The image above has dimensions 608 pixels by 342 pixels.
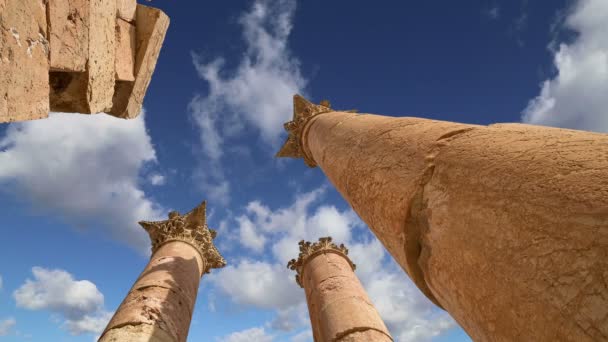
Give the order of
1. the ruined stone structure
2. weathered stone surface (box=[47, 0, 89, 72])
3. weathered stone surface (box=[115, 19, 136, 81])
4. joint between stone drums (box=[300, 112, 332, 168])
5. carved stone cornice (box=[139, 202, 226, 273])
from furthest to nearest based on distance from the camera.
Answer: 1. joint between stone drums (box=[300, 112, 332, 168])
2. carved stone cornice (box=[139, 202, 226, 273])
3. weathered stone surface (box=[115, 19, 136, 81])
4. weathered stone surface (box=[47, 0, 89, 72])
5. the ruined stone structure

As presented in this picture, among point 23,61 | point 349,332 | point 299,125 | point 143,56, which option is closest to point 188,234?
point 299,125

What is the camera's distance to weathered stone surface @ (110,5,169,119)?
5.96 meters

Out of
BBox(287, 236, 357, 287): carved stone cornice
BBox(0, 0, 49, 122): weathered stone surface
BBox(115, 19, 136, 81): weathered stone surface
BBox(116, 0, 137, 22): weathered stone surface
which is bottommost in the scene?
BBox(0, 0, 49, 122): weathered stone surface

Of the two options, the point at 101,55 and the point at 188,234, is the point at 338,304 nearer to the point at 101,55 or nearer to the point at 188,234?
the point at 188,234

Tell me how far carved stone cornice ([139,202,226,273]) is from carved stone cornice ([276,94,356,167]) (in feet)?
13.1

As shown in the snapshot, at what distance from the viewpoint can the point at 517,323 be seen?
235 centimetres

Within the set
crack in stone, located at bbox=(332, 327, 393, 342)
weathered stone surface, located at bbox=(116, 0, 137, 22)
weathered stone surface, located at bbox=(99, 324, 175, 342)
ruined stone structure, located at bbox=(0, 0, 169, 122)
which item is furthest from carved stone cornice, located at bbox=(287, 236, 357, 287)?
weathered stone surface, located at bbox=(116, 0, 137, 22)

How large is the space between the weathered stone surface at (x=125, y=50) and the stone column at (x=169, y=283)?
4712 millimetres

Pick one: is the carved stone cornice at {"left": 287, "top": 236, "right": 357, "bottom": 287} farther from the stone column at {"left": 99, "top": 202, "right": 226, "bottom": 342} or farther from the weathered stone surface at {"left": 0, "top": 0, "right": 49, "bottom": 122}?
the weathered stone surface at {"left": 0, "top": 0, "right": 49, "bottom": 122}

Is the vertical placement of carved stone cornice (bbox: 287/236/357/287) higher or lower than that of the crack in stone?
higher

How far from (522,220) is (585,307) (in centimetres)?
64

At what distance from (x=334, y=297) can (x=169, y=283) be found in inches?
161

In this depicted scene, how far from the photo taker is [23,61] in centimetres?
366

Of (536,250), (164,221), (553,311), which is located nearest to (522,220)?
(536,250)
